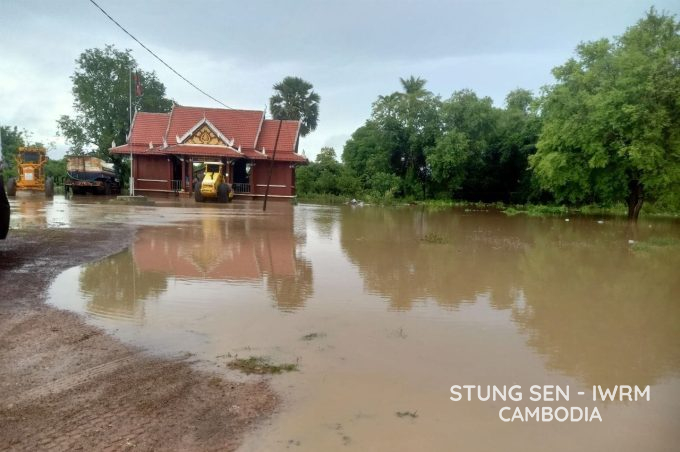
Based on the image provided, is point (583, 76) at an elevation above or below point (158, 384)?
above

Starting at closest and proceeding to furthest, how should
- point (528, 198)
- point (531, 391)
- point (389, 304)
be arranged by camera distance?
point (531, 391)
point (389, 304)
point (528, 198)

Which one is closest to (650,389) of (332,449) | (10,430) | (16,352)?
(332,449)

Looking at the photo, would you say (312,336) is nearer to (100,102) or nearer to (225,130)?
(225,130)

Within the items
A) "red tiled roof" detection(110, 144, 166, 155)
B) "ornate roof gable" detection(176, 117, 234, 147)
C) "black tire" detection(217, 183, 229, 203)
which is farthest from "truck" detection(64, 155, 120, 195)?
"black tire" detection(217, 183, 229, 203)

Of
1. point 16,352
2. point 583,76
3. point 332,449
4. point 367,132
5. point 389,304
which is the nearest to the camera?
point 332,449

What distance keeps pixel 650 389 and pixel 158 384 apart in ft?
12.8

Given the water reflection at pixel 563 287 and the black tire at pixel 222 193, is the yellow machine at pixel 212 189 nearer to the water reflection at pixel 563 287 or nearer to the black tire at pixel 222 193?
the black tire at pixel 222 193

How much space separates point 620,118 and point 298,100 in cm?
4218

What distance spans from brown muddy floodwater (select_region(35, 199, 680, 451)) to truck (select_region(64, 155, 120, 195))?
74.1 ft

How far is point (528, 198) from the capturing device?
3703 centimetres

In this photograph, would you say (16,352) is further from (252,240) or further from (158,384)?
(252,240)

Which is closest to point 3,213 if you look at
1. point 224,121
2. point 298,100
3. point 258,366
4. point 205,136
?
point 258,366

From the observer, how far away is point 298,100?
57531 millimetres

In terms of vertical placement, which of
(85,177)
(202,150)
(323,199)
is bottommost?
(323,199)
